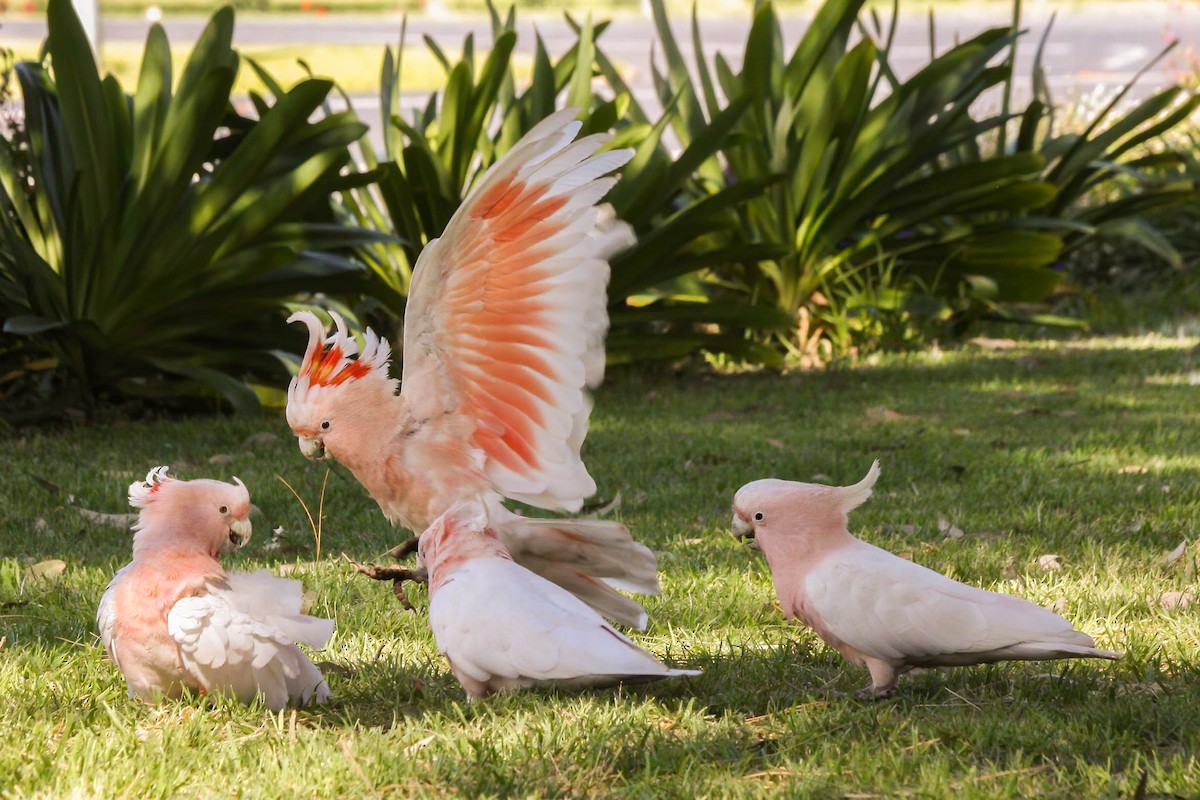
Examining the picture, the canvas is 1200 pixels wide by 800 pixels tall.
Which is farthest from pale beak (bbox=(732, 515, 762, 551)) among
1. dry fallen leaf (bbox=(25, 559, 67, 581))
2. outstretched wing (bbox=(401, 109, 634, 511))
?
dry fallen leaf (bbox=(25, 559, 67, 581))

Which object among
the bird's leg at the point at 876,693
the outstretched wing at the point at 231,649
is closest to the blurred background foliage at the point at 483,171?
the outstretched wing at the point at 231,649

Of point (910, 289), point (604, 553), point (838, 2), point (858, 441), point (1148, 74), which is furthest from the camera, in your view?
point (1148, 74)

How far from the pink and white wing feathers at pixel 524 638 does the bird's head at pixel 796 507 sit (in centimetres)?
37

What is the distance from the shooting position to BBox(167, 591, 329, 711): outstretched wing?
2266 mm

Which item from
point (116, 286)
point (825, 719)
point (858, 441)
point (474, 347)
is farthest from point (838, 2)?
point (825, 719)

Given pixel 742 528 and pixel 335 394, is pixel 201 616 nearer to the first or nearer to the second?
pixel 335 394

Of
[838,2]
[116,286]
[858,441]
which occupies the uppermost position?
[838,2]

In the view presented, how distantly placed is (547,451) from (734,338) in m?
3.57

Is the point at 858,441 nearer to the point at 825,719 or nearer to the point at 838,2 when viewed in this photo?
the point at 838,2

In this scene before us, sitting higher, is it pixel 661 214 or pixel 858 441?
pixel 661 214

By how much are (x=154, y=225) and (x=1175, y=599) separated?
3728 millimetres

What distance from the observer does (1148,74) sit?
58.4 ft

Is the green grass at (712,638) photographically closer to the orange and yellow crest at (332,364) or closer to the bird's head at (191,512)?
the bird's head at (191,512)

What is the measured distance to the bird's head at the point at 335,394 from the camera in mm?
2662
